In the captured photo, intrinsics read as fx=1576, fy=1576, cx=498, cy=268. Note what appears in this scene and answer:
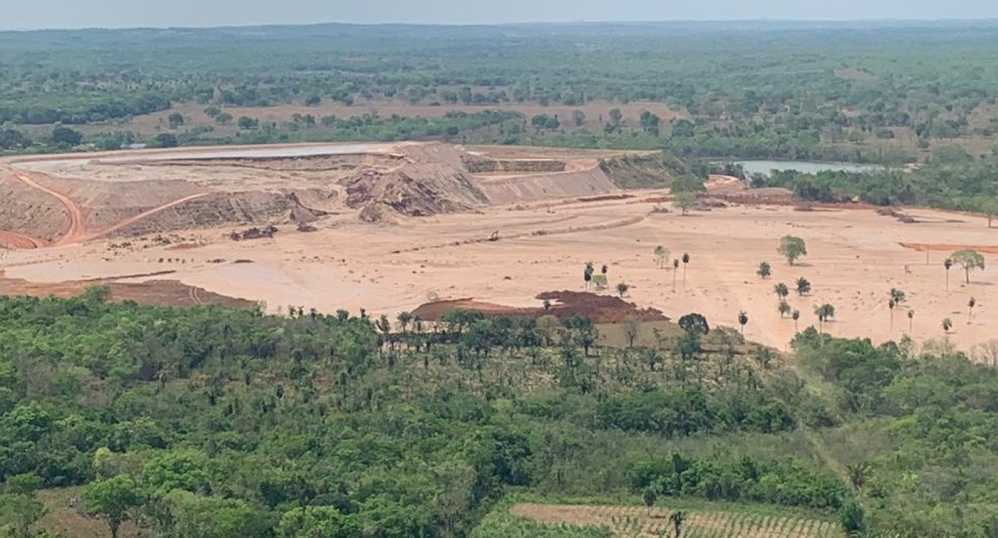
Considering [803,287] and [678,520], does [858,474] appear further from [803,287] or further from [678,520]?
[803,287]

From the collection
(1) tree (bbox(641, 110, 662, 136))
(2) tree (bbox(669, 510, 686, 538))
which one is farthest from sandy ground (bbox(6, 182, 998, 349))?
(1) tree (bbox(641, 110, 662, 136))

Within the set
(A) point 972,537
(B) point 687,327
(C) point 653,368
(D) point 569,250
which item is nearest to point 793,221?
(D) point 569,250

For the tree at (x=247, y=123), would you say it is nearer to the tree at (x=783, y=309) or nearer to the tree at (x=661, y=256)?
the tree at (x=661, y=256)

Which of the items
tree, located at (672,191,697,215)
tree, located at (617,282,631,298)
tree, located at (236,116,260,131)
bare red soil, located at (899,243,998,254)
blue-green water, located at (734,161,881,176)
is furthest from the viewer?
tree, located at (236,116,260,131)

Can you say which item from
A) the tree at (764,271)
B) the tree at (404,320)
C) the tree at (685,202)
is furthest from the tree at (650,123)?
the tree at (404,320)

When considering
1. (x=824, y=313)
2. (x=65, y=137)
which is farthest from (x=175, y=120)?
(x=824, y=313)

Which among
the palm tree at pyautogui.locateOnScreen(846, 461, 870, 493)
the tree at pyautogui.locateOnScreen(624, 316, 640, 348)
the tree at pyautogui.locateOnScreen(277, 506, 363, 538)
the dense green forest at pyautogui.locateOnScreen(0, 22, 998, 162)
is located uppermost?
the tree at pyautogui.locateOnScreen(277, 506, 363, 538)

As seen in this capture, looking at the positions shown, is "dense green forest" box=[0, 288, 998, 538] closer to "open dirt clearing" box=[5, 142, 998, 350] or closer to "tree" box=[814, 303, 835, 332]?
"tree" box=[814, 303, 835, 332]
